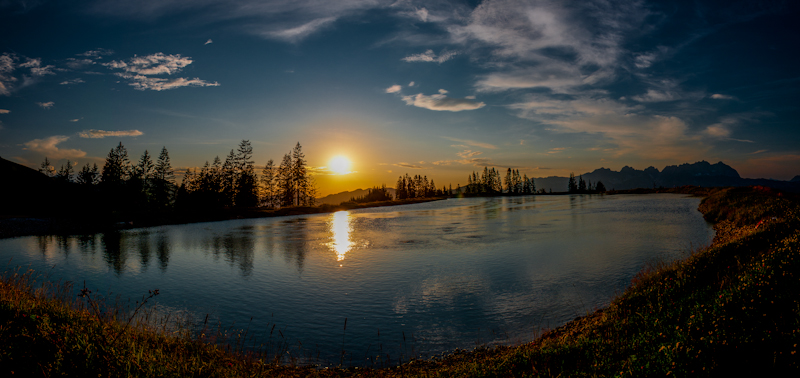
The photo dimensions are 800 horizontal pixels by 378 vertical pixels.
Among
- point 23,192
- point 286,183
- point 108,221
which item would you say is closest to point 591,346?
point 108,221

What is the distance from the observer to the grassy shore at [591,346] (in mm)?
6531

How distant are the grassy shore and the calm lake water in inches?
74.3

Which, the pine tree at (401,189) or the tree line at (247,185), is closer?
the tree line at (247,185)

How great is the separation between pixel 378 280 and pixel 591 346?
12.3 m

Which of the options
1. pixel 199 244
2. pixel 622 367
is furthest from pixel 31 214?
pixel 622 367

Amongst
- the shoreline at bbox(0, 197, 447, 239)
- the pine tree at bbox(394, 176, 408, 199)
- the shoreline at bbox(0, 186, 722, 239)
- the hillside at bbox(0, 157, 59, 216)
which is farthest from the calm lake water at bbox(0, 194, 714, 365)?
the pine tree at bbox(394, 176, 408, 199)

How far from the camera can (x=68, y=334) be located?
26.1 feet

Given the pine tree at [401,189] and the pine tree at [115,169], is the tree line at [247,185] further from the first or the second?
the pine tree at [401,189]

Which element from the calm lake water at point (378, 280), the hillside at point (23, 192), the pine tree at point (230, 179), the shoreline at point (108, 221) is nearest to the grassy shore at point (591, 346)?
the calm lake water at point (378, 280)

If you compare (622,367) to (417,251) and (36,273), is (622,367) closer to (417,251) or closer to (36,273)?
(417,251)

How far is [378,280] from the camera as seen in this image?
19172 mm

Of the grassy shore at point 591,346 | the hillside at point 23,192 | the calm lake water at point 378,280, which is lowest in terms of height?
the calm lake water at point 378,280

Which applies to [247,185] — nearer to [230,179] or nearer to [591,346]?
[230,179]

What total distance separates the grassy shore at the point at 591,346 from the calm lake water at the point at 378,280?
6.19ft
